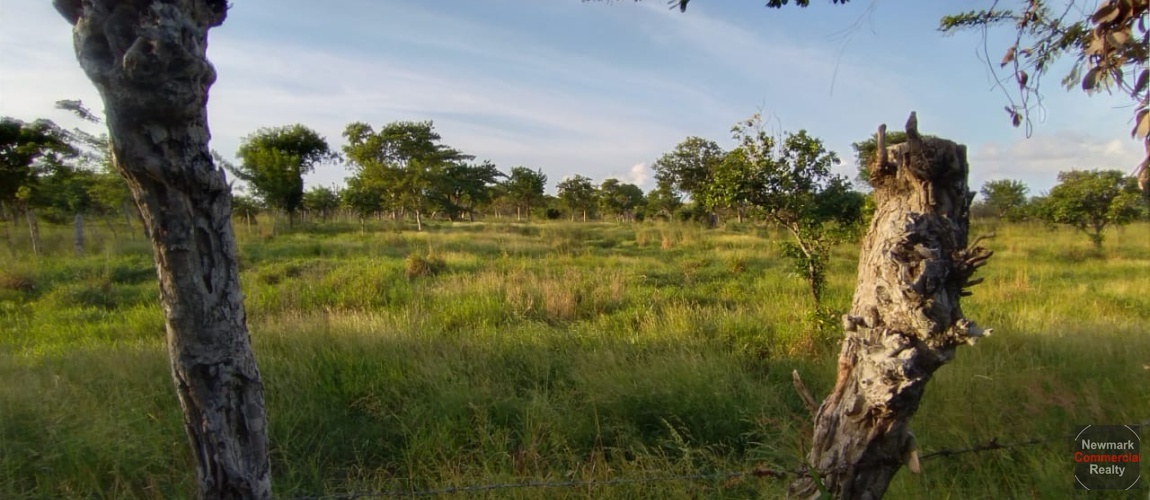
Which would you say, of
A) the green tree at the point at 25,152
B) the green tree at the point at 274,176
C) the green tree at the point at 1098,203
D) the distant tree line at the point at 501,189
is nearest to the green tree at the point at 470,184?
the distant tree line at the point at 501,189

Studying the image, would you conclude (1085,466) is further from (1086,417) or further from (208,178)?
(208,178)

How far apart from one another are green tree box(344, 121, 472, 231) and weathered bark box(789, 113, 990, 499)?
83.2ft

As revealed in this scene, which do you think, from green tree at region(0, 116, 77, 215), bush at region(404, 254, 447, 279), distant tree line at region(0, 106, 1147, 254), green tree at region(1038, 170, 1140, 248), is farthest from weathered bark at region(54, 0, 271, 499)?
green tree at region(1038, 170, 1140, 248)

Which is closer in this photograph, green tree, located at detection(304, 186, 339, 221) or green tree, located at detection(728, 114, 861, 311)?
green tree, located at detection(728, 114, 861, 311)

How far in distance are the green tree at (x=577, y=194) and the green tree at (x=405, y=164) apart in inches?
779

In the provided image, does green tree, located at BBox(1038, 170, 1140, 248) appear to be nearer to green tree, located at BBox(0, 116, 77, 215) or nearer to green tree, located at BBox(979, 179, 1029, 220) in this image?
green tree, located at BBox(979, 179, 1029, 220)

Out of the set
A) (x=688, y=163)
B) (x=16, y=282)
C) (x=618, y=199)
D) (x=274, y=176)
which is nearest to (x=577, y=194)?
(x=618, y=199)

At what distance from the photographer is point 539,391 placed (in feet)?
12.9

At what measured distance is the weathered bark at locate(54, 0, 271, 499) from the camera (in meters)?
1.15

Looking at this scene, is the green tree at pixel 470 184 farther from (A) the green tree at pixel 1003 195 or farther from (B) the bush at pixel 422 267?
(A) the green tree at pixel 1003 195

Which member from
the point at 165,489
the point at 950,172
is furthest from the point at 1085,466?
the point at 165,489

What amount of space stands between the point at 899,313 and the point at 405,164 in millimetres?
28318

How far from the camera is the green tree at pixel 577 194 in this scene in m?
48.5

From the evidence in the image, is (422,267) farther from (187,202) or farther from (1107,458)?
(1107,458)
